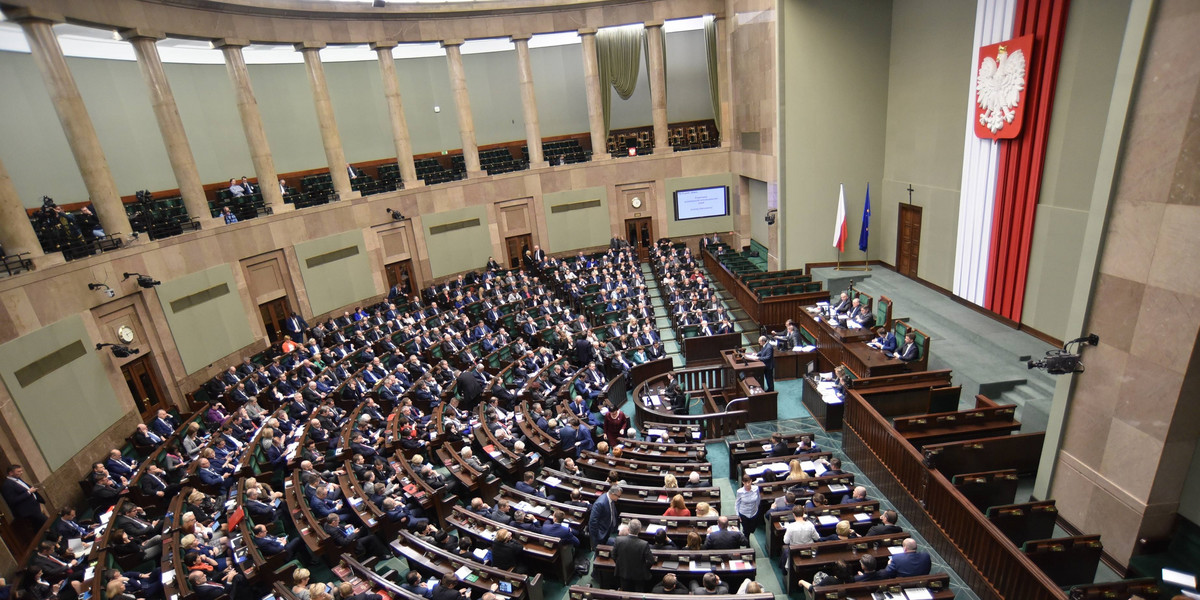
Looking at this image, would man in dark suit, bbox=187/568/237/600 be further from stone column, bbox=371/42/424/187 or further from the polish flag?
stone column, bbox=371/42/424/187

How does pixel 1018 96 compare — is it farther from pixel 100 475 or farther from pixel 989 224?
pixel 100 475

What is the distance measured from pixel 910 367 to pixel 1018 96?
5.21m

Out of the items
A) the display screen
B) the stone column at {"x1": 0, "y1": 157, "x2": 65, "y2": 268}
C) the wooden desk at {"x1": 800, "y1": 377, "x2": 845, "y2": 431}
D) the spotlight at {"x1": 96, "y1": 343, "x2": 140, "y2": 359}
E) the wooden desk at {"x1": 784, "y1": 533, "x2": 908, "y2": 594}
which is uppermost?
the stone column at {"x1": 0, "y1": 157, "x2": 65, "y2": 268}

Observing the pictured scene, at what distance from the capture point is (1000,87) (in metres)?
10.6

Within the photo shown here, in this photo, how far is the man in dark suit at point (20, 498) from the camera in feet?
27.8

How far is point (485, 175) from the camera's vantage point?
67.9ft

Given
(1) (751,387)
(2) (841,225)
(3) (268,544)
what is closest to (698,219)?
(2) (841,225)

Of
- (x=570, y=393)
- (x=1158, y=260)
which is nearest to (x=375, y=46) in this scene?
(x=570, y=393)

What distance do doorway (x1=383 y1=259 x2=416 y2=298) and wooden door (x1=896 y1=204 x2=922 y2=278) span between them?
49.1 feet

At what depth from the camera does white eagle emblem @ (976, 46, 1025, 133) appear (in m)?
10.1

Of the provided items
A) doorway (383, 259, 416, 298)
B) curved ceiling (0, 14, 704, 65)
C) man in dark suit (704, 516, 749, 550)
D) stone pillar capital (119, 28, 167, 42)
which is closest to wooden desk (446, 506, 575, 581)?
man in dark suit (704, 516, 749, 550)

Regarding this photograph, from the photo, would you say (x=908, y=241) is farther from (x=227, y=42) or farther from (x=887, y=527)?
(x=227, y=42)

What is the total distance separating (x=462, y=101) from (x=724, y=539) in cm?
1778

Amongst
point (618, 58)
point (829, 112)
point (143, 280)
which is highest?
point (618, 58)
